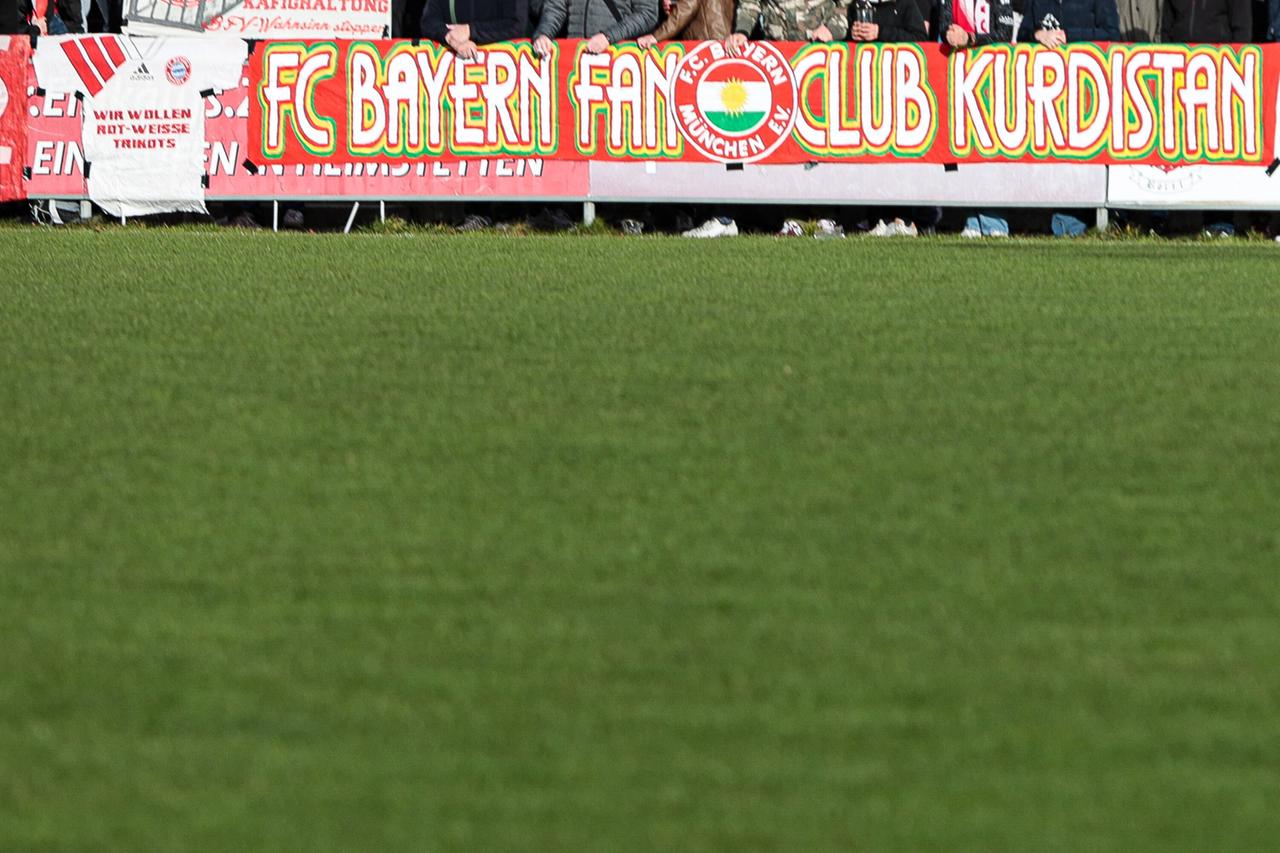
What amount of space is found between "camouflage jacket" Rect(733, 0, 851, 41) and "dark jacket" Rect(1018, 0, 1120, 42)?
1401 millimetres

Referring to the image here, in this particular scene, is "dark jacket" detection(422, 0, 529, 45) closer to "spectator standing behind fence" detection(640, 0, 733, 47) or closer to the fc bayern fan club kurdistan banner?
the fc bayern fan club kurdistan banner

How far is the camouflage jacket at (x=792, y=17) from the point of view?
1678 cm

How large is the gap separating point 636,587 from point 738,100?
1188cm

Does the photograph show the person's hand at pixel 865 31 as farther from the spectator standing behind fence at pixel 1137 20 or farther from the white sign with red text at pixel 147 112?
the white sign with red text at pixel 147 112

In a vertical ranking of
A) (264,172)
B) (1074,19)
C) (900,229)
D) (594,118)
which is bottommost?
(900,229)

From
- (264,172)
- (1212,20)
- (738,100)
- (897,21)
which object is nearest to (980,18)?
(897,21)

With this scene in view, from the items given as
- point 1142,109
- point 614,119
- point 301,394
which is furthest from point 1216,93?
point 301,394

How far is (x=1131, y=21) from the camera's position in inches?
677

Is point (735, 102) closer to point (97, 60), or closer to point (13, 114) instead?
point (97, 60)

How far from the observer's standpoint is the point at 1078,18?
55.1 ft

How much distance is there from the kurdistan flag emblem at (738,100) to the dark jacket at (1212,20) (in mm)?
3452

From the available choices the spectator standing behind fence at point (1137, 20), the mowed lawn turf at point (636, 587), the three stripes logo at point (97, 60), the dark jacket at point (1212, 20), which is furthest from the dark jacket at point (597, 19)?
the mowed lawn turf at point (636, 587)

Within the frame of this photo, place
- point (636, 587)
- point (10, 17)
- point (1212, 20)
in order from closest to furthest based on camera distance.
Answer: point (636, 587), point (1212, 20), point (10, 17)

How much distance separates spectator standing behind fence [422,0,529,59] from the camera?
16641 mm
